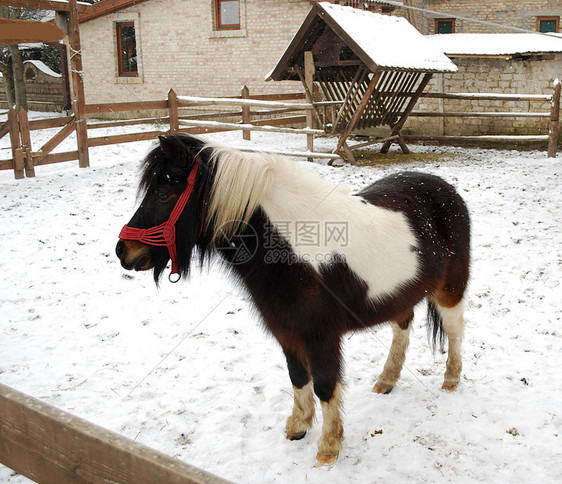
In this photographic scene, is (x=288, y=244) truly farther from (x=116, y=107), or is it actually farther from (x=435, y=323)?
(x=116, y=107)

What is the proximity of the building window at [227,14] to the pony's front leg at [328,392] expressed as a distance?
50.6 ft

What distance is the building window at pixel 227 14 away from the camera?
52.1 feet

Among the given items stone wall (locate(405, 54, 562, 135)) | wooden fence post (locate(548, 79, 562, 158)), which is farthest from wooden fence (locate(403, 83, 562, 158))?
stone wall (locate(405, 54, 562, 135))

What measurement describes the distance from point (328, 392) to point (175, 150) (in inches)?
55.2

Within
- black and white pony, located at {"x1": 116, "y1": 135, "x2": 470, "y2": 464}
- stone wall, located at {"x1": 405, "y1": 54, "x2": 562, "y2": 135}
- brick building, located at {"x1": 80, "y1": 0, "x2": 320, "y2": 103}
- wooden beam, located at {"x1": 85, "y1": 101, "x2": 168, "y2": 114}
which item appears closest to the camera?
black and white pony, located at {"x1": 116, "y1": 135, "x2": 470, "y2": 464}

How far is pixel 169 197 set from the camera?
7.59 feet

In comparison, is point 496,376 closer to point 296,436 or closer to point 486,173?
point 296,436

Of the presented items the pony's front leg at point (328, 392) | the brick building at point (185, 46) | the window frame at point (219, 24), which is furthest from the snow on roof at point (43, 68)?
the pony's front leg at point (328, 392)

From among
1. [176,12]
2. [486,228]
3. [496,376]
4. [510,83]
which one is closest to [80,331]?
[496,376]

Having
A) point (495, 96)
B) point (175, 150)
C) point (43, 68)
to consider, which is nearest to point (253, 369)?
point (175, 150)

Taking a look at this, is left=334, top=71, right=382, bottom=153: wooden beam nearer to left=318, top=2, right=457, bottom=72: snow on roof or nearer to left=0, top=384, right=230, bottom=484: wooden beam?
left=318, top=2, right=457, bottom=72: snow on roof

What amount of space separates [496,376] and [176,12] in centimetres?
1622

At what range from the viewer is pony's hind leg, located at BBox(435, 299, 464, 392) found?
3.23m

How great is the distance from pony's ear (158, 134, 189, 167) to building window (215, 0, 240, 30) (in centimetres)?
1509
